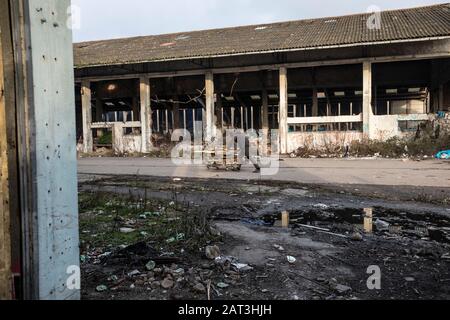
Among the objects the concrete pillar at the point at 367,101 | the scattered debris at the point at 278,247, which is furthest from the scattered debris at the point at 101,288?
the concrete pillar at the point at 367,101

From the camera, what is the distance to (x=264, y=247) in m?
3.21

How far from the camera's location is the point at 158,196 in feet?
19.1

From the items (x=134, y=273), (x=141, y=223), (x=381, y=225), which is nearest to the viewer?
(x=134, y=273)

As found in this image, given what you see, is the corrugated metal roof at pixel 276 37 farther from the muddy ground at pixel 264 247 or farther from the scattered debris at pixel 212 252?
the scattered debris at pixel 212 252

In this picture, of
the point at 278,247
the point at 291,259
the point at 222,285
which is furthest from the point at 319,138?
the point at 222,285

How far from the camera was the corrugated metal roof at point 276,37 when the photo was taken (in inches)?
550

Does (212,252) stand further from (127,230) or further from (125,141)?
(125,141)

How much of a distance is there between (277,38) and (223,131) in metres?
4.88

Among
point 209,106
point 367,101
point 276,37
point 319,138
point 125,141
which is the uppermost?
point 276,37

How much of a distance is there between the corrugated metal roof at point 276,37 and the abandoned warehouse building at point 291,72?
0.17 feet

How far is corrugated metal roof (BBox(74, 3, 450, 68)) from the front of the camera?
45.8 ft

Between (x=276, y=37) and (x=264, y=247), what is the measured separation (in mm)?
14845
